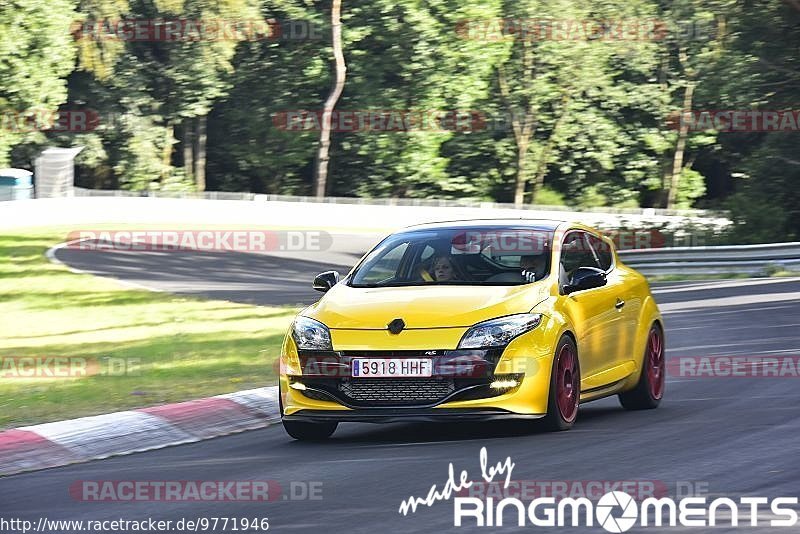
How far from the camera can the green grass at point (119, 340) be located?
12.9 metres

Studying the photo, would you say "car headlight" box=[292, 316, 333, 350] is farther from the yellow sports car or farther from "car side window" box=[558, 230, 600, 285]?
"car side window" box=[558, 230, 600, 285]

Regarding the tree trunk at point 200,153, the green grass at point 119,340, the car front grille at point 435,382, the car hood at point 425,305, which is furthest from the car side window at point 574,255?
the tree trunk at point 200,153

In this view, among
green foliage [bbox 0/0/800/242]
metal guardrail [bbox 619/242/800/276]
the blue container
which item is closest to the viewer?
metal guardrail [bbox 619/242/800/276]

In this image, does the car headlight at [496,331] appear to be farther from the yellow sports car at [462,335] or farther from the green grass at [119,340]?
the green grass at [119,340]

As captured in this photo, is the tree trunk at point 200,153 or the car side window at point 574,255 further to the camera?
the tree trunk at point 200,153

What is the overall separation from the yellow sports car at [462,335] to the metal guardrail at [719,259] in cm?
1791

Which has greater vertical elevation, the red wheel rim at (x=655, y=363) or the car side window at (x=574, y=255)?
the car side window at (x=574, y=255)

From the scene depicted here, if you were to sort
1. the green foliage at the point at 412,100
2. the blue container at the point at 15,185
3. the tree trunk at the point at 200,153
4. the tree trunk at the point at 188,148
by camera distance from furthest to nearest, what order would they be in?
the tree trunk at the point at 188,148 → the tree trunk at the point at 200,153 → the green foliage at the point at 412,100 → the blue container at the point at 15,185

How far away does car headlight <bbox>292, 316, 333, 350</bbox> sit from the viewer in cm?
947

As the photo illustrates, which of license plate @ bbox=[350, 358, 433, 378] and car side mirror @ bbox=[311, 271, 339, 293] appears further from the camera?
car side mirror @ bbox=[311, 271, 339, 293]

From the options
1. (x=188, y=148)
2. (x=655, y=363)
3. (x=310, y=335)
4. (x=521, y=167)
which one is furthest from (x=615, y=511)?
(x=188, y=148)

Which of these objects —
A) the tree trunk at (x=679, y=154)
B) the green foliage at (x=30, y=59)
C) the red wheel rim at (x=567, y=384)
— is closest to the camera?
the red wheel rim at (x=567, y=384)

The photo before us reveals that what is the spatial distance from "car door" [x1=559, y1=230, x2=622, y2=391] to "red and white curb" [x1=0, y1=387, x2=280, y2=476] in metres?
2.54

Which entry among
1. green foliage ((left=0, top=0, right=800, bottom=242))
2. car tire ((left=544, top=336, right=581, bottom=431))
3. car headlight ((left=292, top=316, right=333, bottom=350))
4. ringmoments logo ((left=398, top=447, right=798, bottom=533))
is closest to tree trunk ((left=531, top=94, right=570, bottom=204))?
green foliage ((left=0, top=0, right=800, bottom=242))
